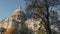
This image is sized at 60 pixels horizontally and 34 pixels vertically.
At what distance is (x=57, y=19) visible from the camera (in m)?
19.1

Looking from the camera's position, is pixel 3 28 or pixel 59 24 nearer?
pixel 59 24

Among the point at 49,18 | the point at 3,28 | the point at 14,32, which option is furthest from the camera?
the point at 3,28

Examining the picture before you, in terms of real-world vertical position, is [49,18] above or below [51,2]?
below

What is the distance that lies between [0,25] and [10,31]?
7.07m

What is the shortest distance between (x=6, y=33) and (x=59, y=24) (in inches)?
1168

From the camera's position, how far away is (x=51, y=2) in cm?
1858

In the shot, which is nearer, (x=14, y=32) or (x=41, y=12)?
(x=41, y=12)

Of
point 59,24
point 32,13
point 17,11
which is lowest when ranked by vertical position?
point 59,24

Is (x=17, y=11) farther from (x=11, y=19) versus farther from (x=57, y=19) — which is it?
(x=57, y=19)

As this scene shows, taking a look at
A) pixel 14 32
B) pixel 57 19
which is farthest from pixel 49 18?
pixel 14 32

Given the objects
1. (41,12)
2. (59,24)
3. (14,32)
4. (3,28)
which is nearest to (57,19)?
(59,24)

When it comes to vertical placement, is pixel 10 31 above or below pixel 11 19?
below

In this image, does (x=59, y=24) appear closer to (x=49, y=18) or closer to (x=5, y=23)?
(x=49, y=18)

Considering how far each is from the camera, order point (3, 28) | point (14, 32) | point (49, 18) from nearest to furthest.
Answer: point (49, 18), point (14, 32), point (3, 28)
